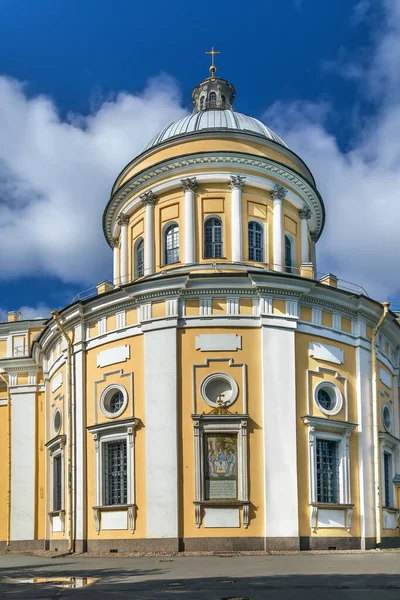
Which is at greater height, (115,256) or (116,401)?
(115,256)

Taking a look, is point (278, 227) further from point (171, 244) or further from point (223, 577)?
point (223, 577)

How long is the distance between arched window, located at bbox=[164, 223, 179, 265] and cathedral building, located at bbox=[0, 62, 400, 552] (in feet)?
0.19

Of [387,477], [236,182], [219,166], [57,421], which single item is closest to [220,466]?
[387,477]

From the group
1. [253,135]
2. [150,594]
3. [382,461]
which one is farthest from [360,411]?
[150,594]

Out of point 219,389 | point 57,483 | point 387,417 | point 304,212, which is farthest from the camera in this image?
point 304,212

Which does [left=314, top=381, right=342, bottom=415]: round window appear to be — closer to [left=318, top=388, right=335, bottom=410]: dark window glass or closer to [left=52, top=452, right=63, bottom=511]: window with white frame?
[left=318, top=388, right=335, bottom=410]: dark window glass

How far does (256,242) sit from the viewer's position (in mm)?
29000

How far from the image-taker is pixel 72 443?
26984mm

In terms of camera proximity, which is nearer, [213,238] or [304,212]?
[213,238]

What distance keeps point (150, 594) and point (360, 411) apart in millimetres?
15189

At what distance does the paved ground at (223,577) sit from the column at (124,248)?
40.0 feet

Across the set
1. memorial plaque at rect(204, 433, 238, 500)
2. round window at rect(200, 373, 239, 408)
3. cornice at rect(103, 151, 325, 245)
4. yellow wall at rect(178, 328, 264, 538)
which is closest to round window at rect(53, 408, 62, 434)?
yellow wall at rect(178, 328, 264, 538)

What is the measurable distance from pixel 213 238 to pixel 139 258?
140 inches

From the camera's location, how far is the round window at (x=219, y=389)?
80.7 feet
